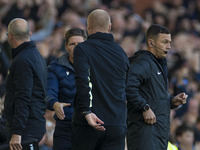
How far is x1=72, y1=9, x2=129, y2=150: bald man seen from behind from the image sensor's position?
471cm

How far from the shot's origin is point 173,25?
14.0 m

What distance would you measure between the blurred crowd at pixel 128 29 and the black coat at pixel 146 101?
1902 mm

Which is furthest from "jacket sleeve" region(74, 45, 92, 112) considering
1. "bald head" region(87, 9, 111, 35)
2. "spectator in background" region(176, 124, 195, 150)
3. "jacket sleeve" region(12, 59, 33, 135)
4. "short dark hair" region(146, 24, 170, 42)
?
"spectator in background" region(176, 124, 195, 150)

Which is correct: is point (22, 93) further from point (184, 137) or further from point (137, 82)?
point (184, 137)

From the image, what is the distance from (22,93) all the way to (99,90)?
2.58 ft

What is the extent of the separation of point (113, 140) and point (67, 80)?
1.24m

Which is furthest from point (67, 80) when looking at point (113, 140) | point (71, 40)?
Result: point (113, 140)

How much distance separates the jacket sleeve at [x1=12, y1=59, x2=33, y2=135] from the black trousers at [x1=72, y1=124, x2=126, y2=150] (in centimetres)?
53

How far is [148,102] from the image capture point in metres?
5.41

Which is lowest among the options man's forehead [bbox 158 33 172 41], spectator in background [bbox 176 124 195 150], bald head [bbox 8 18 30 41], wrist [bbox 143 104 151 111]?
spectator in background [bbox 176 124 195 150]

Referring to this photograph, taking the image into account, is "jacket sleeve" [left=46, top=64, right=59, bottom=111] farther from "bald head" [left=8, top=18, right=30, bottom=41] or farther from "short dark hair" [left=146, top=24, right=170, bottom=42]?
"short dark hair" [left=146, top=24, right=170, bottom=42]

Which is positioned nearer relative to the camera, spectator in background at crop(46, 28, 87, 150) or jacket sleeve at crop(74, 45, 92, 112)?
jacket sleeve at crop(74, 45, 92, 112)

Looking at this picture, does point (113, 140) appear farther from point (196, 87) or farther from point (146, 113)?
point (196, 87)

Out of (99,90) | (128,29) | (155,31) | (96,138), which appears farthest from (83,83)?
(128,29)
